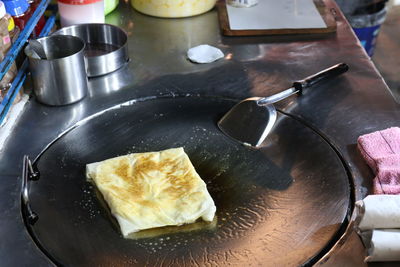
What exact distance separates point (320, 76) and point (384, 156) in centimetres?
35

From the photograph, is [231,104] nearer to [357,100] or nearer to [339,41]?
[357,100]

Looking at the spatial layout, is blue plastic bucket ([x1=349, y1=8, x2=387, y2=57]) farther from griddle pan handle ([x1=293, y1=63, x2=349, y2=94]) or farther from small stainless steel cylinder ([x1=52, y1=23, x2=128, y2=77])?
small stainless steel cylinder ([x1=52, y1=23, x2=128, y2=77])

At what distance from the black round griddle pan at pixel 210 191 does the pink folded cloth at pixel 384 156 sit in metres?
0.06

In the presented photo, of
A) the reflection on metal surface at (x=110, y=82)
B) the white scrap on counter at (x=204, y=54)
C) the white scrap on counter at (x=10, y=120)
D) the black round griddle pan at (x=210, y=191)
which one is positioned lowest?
the black round griddle pan at (x=210, y=191)

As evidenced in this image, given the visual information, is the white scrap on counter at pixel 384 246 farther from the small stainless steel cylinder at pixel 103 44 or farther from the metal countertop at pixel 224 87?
the small stainless steel cylinder at pixel 103 44

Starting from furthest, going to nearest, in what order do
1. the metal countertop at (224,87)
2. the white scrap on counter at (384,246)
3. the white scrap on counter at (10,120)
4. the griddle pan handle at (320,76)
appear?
the griddle pan handle at (320,76)
the white scrap on counter at (10,120)
the metal countertop at (224,87)
the white scrap on counter at (384,246)

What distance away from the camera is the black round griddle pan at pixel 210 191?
32.4 inches

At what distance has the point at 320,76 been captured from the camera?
1263mm

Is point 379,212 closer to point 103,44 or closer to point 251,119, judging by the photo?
point 251,119

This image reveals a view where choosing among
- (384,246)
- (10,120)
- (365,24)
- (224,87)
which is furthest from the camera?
(365,24)

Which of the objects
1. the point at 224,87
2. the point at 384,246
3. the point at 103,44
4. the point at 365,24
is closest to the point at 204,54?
the point at 224,87

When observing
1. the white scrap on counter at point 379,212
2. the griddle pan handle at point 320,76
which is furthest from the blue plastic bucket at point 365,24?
the white scrap on counter at point 379,212

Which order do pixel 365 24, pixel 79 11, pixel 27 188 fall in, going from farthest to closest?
1. pixel 365 24
2. pixel 79 11
3. pixel 27 188

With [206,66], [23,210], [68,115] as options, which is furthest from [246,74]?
[23,210]
